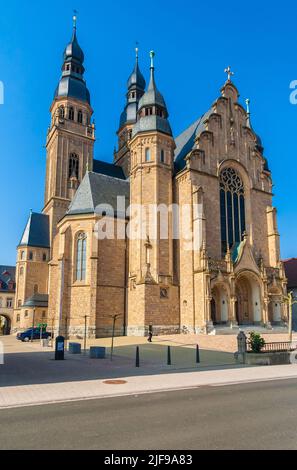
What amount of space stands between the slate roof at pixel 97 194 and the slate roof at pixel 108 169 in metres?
19.3

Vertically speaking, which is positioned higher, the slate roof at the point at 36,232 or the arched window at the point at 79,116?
the arched window at the point at 79,116

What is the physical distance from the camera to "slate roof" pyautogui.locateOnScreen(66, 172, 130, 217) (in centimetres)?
4028

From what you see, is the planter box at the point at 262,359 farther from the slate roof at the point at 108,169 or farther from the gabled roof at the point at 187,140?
the slate roof at the point at 108,169

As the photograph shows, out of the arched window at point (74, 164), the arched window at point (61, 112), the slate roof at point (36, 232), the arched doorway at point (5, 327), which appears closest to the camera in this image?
the slate roof at point (36, 232)

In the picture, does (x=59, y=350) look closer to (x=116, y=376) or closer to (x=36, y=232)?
(x=116, y=376)

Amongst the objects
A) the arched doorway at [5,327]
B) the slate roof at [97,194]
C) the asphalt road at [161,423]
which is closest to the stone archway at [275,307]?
the slate roof at [97,194]

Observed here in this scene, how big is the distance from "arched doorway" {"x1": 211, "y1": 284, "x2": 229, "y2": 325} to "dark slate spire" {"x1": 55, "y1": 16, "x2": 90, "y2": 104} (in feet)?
139

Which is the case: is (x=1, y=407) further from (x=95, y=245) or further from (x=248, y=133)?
(x=248, y=133)

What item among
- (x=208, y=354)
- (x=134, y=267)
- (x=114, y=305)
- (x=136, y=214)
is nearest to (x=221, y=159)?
(x=136, y=214)

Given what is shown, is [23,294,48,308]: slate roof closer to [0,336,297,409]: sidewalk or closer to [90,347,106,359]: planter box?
[90,347,106,359]: planter box

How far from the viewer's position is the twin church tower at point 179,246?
116 ft

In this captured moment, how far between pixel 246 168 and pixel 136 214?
14227mm

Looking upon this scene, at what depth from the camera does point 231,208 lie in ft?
135

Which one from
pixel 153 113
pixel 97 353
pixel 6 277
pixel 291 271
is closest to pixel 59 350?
pixel 97 353
